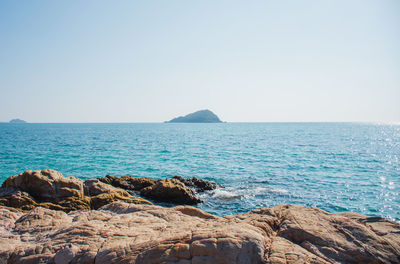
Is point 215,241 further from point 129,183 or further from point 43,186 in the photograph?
point 129,183

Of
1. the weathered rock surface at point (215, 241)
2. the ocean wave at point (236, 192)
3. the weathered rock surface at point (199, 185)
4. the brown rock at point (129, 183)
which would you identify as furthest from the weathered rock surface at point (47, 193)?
the weathered rock surface at point (199, 185)

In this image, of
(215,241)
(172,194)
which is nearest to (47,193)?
(172,194)

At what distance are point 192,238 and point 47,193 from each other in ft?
37.4

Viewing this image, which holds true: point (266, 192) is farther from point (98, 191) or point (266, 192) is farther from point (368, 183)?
point (98, 191)

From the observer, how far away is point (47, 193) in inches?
506

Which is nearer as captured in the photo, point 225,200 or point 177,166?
point 225,200

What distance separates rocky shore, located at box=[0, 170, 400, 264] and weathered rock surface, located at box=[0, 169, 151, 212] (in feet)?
12.2

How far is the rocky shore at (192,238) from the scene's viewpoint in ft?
16.2

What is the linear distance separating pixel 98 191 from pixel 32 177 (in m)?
3.73

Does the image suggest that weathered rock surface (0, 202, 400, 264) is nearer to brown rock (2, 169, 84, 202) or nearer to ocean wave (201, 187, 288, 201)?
brown rock (2, 169, 84, 202)

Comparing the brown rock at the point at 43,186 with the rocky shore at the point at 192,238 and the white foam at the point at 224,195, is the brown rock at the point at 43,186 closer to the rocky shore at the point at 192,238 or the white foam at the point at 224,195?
the rocky shore at the point at 192,238

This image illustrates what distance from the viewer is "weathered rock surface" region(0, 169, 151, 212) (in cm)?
1198

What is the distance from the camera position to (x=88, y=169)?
91.2ft

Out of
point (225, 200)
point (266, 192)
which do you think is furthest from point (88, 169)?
point (266, 192)
